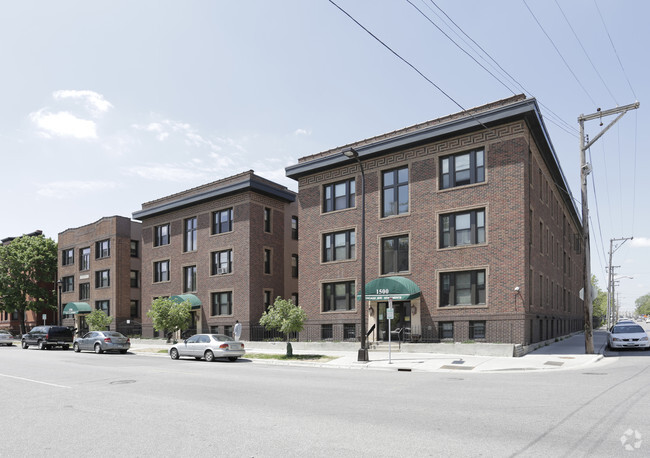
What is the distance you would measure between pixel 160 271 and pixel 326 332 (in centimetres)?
1921

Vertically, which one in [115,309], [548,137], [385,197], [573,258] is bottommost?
[115,309]

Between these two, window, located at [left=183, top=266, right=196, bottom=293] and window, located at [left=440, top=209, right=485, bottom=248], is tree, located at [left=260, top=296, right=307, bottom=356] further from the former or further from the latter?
window, located at [left=183, top=266, right=196, bottom=293]

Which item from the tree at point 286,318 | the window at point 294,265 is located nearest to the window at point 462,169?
the tree at point 286,318

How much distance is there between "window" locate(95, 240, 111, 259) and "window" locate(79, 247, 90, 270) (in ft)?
7.72

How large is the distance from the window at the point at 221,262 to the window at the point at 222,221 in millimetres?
1732

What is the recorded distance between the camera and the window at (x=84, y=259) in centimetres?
5241

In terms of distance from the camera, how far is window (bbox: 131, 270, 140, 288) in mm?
49156

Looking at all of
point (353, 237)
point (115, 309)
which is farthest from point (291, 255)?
point (115, 309)

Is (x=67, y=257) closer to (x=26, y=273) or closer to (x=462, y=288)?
(x=26, y=273)

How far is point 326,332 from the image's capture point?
31625 millimetres

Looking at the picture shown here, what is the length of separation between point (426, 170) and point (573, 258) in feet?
105

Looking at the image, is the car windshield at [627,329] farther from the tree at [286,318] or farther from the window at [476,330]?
the tree at [286,318]

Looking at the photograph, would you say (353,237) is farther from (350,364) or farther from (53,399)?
(53,399)

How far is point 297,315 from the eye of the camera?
1014 inches
